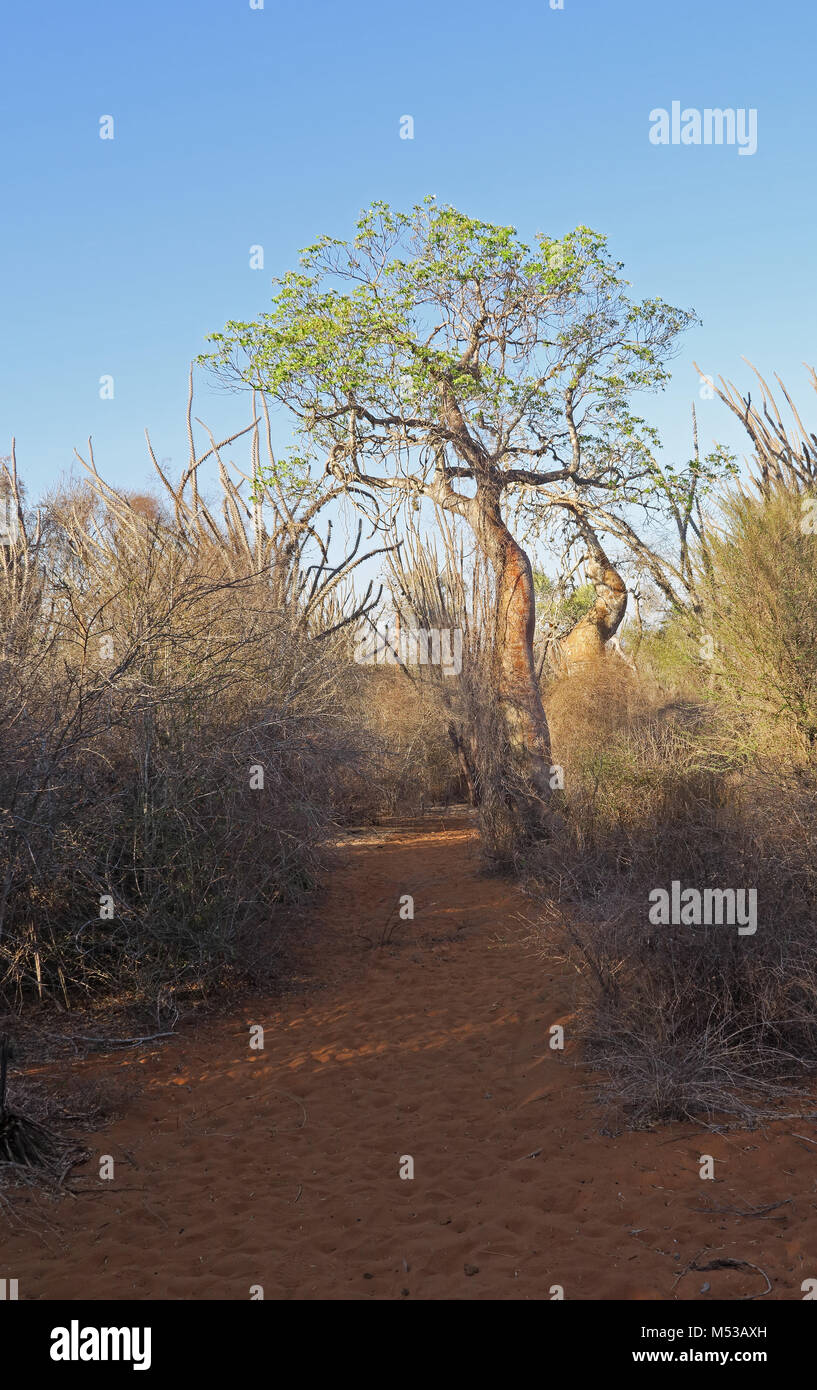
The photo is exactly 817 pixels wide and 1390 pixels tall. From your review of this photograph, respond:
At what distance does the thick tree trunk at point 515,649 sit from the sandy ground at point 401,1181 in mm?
4580

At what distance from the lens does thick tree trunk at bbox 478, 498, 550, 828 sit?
1080cm

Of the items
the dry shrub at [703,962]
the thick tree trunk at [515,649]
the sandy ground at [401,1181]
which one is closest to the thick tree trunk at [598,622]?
the thick tree trunk at [515,649]

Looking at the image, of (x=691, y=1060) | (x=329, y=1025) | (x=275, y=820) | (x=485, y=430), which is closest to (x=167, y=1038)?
(x=329, y=1025)

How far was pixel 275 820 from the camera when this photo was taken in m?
6.77

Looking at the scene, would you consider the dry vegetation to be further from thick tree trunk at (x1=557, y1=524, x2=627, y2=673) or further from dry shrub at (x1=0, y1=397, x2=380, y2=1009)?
thick tree trunk at (x1=557, y1=524, x2=627, y2=673)

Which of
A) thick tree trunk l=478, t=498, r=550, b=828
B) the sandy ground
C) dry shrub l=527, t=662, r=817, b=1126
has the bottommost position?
the sandy ground

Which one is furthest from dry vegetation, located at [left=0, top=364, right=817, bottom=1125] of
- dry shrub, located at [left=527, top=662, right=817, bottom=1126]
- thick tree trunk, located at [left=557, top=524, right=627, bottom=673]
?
thick tree trunk, located at [left=557, top=524, right=627, bottom=673]

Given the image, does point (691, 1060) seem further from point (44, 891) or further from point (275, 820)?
point (44, 891)

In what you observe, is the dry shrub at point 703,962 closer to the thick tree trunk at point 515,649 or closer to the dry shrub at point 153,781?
the dry shrub at point 153,781

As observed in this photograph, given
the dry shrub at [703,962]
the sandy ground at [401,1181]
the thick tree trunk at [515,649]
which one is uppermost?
the thick tree trunk at [515,649]

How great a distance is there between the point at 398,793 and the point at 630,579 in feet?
20.9

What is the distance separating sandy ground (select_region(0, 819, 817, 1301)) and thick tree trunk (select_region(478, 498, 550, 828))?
15.0 feet

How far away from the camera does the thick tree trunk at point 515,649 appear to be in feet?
35.4

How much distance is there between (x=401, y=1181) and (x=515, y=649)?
7.68 metres
